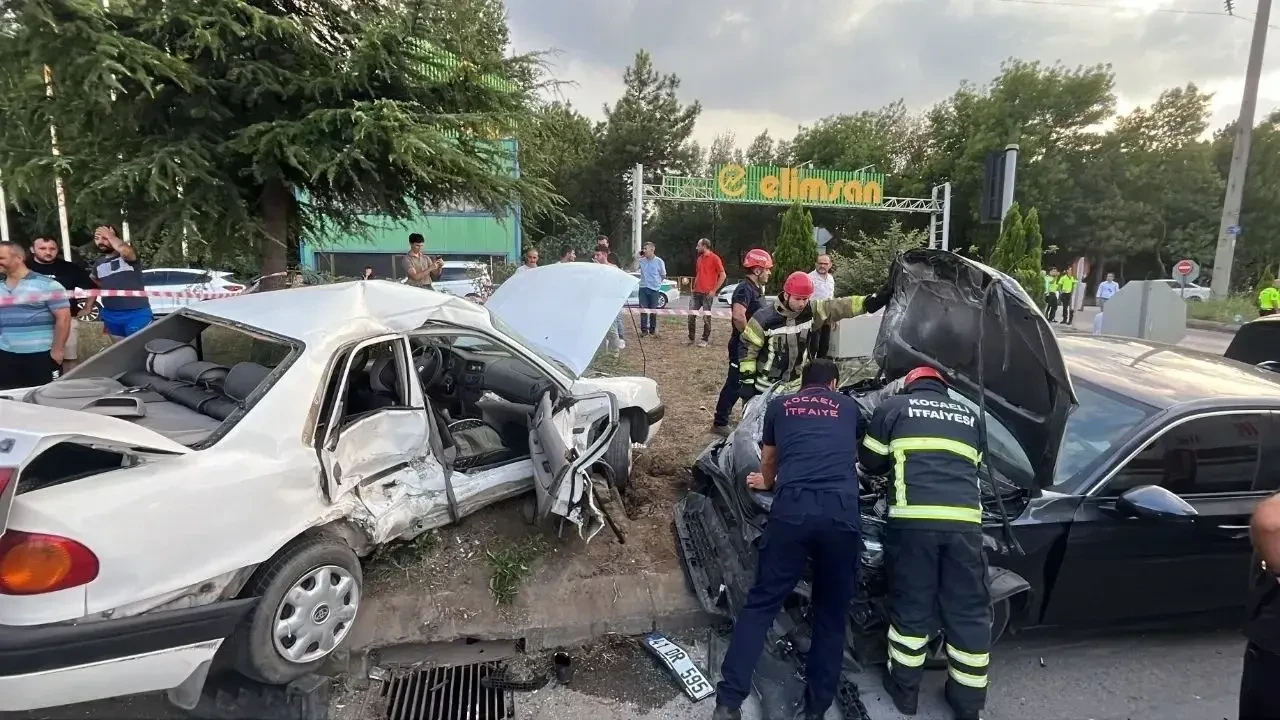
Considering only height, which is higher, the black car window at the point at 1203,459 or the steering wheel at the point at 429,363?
the steering wheel at the point at 429,363

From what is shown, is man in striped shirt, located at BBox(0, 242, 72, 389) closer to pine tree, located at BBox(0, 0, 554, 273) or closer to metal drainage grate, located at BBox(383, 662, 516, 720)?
pine tree, located at BBox(0, 0, 554, 273)

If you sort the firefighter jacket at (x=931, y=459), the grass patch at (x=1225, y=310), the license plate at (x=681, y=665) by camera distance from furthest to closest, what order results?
the grass patch at (x=1225, y=310), the license plate at (x=681, y=665), the firefighter jacket at (x=931, y=459)

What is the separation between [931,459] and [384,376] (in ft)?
8.89

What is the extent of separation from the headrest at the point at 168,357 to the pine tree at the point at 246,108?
228cm

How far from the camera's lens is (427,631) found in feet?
9.95

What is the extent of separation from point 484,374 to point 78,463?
2.20 m

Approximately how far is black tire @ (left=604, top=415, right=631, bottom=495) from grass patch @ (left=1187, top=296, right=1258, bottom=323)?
2032cm

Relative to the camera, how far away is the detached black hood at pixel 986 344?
266 centimetres

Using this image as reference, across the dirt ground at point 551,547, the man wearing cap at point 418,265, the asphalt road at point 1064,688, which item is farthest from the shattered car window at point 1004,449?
the man wearing cap at point 418,265

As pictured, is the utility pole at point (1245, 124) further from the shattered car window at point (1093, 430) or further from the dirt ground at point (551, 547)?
the dirt ground at point (551, 547)

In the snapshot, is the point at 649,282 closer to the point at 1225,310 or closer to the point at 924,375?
the point at 924,375

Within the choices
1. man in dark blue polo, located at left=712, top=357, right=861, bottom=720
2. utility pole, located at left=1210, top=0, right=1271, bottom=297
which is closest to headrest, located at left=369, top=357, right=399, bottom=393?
man in dark blue polo, located at left=712, top=357, right=861, bottom=720

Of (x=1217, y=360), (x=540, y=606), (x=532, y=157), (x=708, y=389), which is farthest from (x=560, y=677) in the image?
(x=532, y=157)

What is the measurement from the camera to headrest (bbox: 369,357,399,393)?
135 inches
